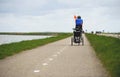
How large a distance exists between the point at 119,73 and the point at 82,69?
2053mm

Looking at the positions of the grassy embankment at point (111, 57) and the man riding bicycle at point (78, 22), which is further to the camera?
the man riding bicycle at point (78, 22)

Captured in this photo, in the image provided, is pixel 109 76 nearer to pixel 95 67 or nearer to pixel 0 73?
pixel 95 67

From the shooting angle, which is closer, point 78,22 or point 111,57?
point 111,57

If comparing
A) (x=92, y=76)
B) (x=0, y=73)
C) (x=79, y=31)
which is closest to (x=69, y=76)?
(x=92, y=76)

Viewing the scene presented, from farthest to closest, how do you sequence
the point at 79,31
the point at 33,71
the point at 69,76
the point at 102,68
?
the point at 79,31, the point at 102,68, the point at 33,71, the point at 69,76

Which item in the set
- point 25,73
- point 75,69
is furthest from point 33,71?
point 75,69

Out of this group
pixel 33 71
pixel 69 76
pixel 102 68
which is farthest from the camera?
pixel 102 68

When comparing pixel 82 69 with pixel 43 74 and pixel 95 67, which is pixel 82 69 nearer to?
pixel 95 67

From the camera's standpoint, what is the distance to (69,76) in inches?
476

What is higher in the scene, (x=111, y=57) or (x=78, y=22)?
(x=78, y=22)

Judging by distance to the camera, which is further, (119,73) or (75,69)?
(75,69)

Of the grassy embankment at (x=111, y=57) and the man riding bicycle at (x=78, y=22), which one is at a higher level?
the man riding bicycle at (x=78, y=22)

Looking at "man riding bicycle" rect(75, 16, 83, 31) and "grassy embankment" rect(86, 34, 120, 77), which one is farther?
"man riding bicycle" rect(75, 16, 83, 31)

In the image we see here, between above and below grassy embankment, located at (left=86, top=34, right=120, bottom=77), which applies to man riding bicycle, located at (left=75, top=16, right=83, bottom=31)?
above
